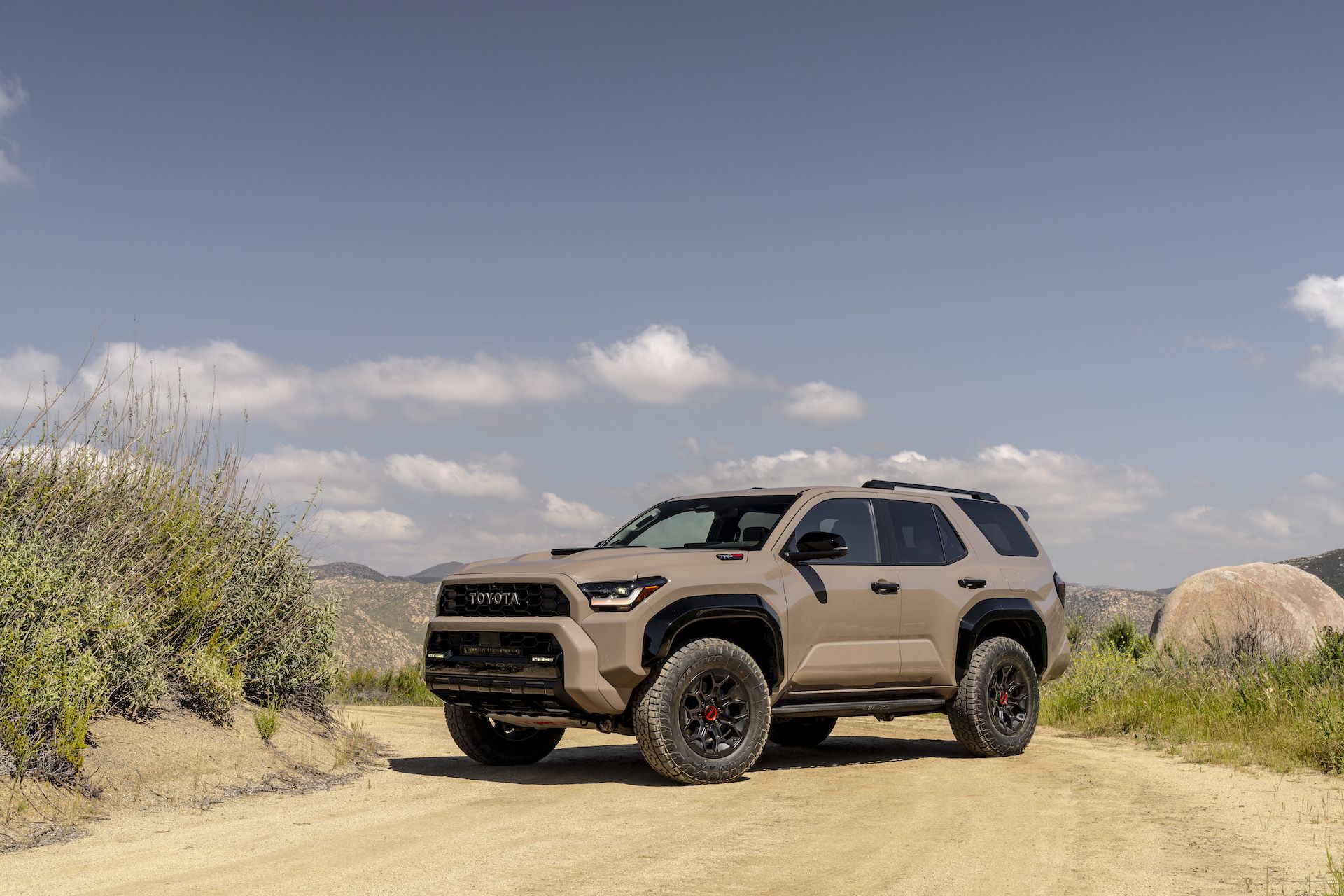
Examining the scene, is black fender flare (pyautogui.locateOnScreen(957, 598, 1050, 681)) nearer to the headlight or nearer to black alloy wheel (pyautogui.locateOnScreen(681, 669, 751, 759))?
black alloy wheel (pyautogui.locateOnScreen(681, 669, 751, 759))

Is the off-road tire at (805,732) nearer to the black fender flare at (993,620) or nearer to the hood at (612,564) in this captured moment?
the black fender flare at (993,620)

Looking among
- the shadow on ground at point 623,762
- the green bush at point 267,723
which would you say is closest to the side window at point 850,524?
the shadow on ground at point 623,762

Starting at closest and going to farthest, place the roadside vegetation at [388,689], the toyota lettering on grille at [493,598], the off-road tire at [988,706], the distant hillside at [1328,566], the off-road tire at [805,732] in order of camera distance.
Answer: the toyota lettering on grille at [493,598] < the off-road tire at [988,706] < the off-road tire at [805,732] < the roadside vegetation at [388,689] < the distant hillside at [1328,566]

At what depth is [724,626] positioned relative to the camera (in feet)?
30.0

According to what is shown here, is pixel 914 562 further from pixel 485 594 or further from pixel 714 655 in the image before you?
pixel 485 594

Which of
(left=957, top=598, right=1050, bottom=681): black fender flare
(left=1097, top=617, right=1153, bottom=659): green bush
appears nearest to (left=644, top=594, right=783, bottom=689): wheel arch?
(left=957, top=598, right=1050, bottom=681): black fender flare

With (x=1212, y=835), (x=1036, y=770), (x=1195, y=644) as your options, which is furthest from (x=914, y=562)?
(x=1195, y=644)

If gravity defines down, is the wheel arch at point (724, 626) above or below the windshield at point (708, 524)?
below

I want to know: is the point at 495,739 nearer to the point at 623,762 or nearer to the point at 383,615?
the point at 623,762

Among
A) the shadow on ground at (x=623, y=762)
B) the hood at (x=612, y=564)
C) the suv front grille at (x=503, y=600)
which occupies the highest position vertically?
the hood at (x=612, y=564)

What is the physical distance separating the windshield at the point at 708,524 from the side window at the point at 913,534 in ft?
3.32

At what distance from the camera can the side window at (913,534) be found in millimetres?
10250

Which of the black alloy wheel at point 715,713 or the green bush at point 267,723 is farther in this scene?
the green bush at point 267,723

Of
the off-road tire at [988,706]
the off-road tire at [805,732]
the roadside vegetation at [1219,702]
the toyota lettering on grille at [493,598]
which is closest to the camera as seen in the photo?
the toyota lettering on grille at [493,598]
